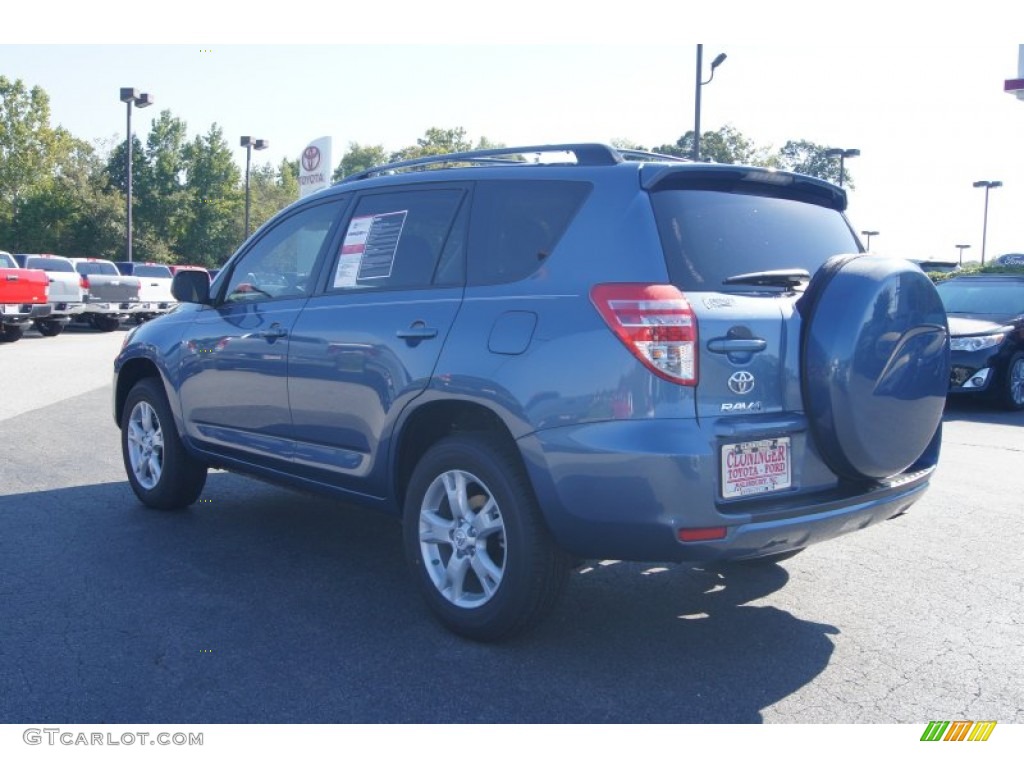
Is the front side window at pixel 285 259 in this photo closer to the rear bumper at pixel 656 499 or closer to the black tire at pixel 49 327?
the rear bumper at pixel 656 499

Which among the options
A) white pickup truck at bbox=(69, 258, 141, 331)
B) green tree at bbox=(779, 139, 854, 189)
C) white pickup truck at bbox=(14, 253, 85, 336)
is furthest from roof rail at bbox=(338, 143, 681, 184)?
green tree at bbox=(779, 139, 854, 189)

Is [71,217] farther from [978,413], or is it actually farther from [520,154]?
[520,154]

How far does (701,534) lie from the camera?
341 centimetres

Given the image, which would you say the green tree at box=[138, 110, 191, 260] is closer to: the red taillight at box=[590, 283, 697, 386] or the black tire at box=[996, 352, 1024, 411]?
the black tire at box=[996, 352, 1024, 411]

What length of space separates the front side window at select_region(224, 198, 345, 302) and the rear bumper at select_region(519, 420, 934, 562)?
1.94m

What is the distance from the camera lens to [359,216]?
4852 millimetres

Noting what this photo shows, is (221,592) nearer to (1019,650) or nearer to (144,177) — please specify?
(1019,650)

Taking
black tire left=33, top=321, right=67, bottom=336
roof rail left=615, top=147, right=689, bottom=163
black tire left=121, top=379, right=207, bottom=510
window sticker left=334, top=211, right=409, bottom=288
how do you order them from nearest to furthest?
roof rail left=615, top=147, right=689, bottom=163
window sticker left=334, top=211, right=409, bottom=288
black tire left=121, top=379, right=207, bottom=510
black tire left=33, top=321, right=67, bottom=336

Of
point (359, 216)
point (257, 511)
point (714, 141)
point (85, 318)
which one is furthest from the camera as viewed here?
point (714, 141)

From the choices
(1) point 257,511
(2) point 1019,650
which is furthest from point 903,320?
(1) point 257,511

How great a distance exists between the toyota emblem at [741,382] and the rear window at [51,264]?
25.1 m

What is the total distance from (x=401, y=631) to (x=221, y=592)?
3.27ft

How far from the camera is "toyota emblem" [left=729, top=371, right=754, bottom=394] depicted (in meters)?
3.50

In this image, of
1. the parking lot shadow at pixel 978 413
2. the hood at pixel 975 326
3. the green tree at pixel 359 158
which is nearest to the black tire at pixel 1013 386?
the parking lot shadow at pixel 978 413
